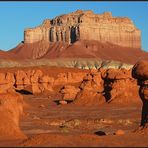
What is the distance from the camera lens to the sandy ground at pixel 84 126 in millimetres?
16391

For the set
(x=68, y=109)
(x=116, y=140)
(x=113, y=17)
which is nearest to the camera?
(x=116, y=140)

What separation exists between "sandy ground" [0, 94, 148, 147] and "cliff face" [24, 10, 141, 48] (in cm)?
11976

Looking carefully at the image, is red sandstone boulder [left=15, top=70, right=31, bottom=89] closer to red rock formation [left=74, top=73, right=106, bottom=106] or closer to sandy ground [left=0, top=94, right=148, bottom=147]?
sandy ground [left=0, top=94, right=148, bottom=147]

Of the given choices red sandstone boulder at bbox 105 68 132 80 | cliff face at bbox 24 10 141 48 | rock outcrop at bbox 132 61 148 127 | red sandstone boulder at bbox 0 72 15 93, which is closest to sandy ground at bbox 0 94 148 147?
rock outcrop at bbox 132 61 148 127

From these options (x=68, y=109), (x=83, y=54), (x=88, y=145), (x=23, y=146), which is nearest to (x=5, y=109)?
(x=23, y=146)

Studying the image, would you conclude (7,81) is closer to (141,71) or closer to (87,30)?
(141,71)

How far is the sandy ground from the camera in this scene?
16391 mm

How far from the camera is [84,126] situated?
28172 mm

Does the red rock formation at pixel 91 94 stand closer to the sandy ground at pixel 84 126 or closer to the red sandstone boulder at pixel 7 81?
the sandy ground at pixel 84 126

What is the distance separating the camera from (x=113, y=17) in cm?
18975

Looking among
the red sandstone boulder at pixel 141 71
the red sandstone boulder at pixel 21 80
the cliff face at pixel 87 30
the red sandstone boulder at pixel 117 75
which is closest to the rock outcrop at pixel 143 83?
the red sandstone boulder at pixel 141 71

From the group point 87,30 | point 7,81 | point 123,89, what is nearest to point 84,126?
point 123,89

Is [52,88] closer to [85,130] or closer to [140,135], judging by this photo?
[85,130]

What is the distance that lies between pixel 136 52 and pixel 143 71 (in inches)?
6242
